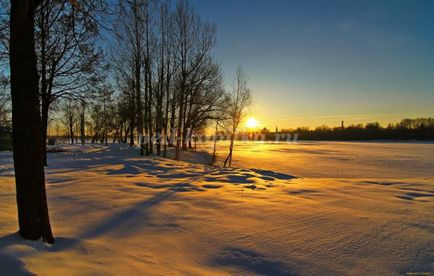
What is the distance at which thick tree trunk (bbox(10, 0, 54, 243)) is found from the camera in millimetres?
3010

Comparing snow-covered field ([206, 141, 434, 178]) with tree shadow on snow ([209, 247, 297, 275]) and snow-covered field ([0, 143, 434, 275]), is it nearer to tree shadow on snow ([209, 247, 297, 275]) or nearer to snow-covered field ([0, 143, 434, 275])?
snow-covered field ([0, 143, 434, 275])

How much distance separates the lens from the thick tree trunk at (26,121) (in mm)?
3010

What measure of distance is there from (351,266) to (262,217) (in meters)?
1.75

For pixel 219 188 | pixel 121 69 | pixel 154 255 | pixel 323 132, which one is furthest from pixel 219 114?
pixel 323 132

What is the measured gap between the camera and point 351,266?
3037mm

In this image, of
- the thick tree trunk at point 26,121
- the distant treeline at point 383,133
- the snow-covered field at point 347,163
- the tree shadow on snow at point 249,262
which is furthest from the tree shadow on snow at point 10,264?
the distant treeline at point 383,133

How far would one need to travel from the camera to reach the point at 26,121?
3.03 meters

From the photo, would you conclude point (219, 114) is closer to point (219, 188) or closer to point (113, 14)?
point (219, 188)

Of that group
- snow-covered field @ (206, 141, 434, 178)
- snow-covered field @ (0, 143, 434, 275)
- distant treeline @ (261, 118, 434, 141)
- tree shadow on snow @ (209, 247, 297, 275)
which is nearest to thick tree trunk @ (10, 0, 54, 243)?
snow-covered field @ (0, 143, 434, 275)

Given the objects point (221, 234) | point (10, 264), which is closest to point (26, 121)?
point (10, 264)

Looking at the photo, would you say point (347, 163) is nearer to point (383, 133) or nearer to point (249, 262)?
point (249, 262)

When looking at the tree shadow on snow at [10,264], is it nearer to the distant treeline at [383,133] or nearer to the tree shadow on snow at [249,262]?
the tree shadow on snow at [249,262]

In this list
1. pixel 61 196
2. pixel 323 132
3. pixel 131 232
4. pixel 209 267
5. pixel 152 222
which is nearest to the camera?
pixel 209 267

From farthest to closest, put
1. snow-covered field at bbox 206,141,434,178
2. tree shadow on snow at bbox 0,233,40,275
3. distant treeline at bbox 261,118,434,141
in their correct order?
distant treeline at bbox 261,118,434,141 → snow-covered field at bbox 206,141,434,178 → tree shadow on snow at bbox 0,233,40,275
